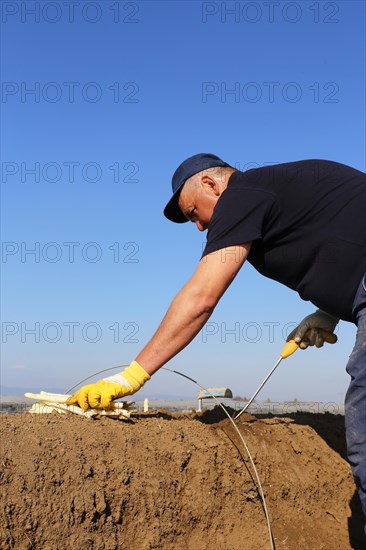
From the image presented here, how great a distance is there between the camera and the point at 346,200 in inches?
124

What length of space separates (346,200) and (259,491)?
6.90ft

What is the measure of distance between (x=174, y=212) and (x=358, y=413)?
1933 millimetres

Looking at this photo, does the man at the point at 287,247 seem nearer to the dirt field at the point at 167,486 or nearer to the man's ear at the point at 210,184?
the man's ear at the point at 210,184

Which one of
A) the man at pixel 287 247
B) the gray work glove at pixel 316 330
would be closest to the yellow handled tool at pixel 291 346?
the gray work glove at pixel 316 330

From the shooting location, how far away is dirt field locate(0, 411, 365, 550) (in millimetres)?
3076

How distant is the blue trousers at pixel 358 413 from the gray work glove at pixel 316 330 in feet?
4.15

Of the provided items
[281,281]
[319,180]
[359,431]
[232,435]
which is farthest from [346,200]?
[232,435]

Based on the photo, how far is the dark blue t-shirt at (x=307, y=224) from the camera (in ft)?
10.2

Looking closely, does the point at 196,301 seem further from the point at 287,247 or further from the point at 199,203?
the point at 199,203

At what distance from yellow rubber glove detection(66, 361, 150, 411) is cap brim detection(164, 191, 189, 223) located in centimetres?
121

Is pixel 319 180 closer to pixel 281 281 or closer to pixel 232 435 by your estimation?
pixel 281 281

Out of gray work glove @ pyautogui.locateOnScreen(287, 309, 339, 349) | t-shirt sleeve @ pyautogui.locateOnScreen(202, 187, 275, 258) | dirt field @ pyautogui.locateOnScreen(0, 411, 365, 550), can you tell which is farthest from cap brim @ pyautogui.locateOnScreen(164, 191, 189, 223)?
dirt field @ pyautogui.locateOnScreen(0, 411, 365, 550)

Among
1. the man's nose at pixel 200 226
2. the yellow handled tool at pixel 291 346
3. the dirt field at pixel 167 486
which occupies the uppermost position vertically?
the man's nose at pixel 200 226

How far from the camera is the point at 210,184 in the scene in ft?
12.2
